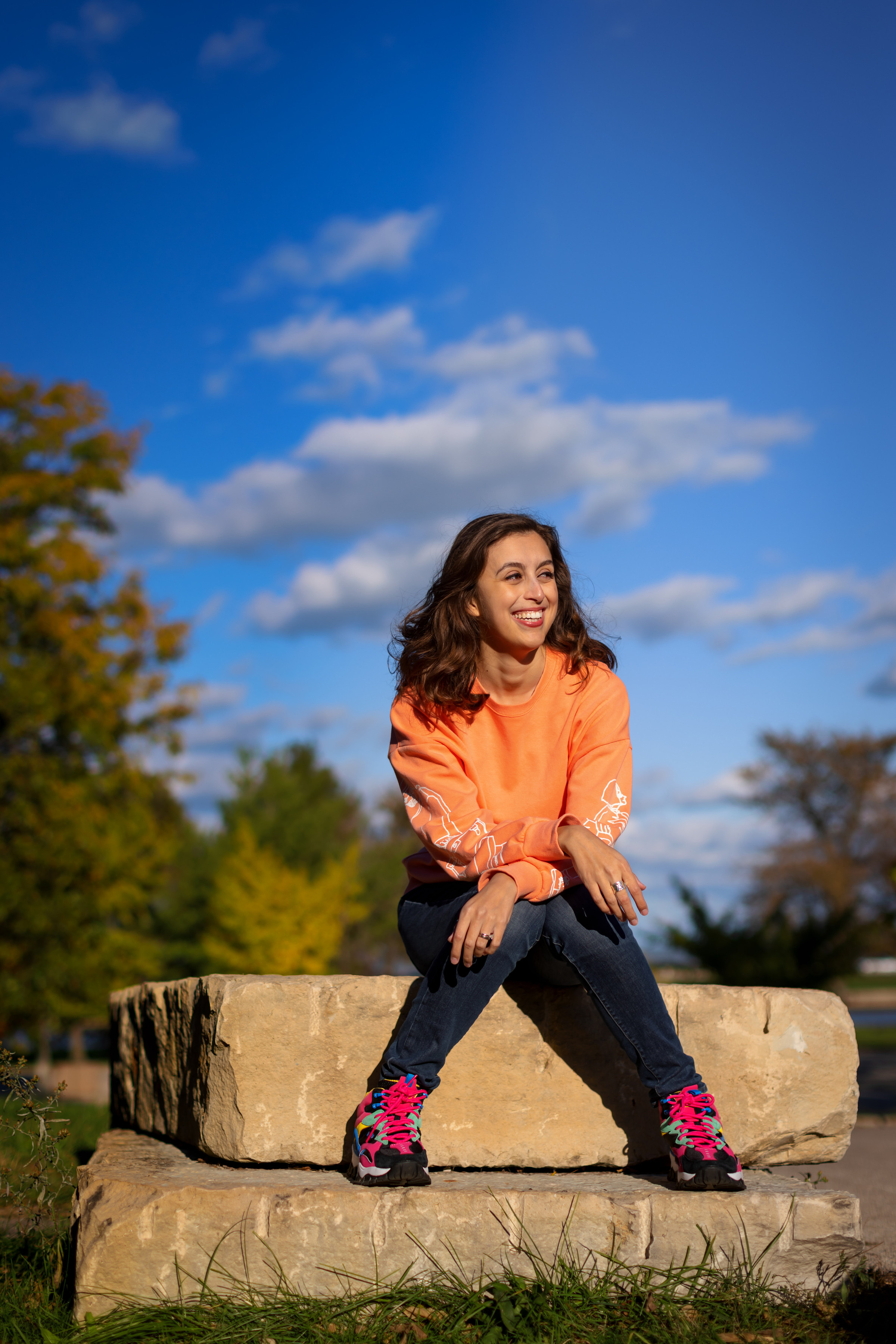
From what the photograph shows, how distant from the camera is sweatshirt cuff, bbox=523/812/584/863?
2.77 metres

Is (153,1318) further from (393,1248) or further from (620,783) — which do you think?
(620,783)

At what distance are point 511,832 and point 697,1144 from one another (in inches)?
36.9

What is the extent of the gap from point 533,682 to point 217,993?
52.9 inches

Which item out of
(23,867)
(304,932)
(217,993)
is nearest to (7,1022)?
(23,867)

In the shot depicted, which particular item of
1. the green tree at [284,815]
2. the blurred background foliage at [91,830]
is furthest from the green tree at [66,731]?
the green tree at [284,815]

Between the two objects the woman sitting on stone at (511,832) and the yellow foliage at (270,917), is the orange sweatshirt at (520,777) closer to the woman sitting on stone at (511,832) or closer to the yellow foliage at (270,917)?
the woman sitting on stone at (511,832)

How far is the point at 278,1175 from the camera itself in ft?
9.32

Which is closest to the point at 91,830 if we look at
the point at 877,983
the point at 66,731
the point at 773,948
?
the point at 66,731

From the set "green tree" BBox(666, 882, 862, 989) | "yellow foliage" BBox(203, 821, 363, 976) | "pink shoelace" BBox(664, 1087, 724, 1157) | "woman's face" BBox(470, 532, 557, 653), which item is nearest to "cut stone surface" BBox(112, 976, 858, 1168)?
"pink shoelace" BBox(664, 1087, 724, 1157)

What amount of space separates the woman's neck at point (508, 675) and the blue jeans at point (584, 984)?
2.37 feet

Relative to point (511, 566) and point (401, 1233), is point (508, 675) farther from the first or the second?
point (401, 1233)

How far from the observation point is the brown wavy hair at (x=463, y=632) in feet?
10.5

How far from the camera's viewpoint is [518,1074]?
3.03 metres

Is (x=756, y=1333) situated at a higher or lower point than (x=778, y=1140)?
lower
